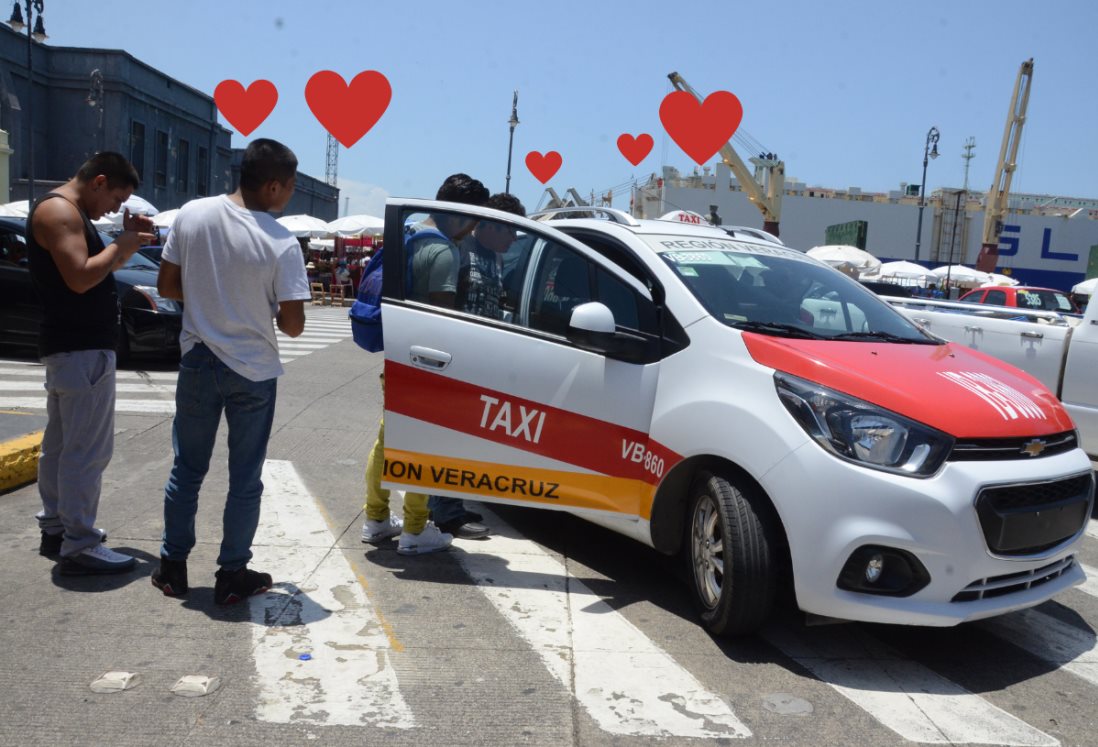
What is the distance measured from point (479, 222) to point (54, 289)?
6.35ft

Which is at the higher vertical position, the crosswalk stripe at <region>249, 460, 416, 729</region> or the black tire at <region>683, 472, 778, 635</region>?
the black tire at <region>683, 472, 778, 635</region>

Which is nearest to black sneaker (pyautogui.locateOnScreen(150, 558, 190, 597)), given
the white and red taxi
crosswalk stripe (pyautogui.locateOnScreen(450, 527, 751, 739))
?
the white and red taxi

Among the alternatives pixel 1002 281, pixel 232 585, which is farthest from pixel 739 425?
pixel 1002 281

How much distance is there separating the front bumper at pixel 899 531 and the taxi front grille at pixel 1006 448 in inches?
1.2

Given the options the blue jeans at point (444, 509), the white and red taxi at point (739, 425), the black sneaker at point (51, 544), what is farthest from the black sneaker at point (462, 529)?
the black sneaker at point (51, 544)

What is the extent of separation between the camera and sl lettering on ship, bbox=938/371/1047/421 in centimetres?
381

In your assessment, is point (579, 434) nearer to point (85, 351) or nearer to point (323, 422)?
point (85, 351)

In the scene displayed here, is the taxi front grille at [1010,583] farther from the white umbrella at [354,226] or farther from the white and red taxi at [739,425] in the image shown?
the white umbrella at [354,226]

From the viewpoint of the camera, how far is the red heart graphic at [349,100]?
13.8 m

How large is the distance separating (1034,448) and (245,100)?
12.2 meters

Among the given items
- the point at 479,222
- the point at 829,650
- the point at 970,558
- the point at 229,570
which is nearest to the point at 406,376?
the point at 479,222

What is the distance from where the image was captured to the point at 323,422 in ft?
27.5

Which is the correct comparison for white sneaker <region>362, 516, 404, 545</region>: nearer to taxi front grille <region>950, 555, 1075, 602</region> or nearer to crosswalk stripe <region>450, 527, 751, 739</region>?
crosswalk stripe <region>450, 527, 751, 739</region>

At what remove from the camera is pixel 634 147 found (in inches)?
733
